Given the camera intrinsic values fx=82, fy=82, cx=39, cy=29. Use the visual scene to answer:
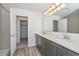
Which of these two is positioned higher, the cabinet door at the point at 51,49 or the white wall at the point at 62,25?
the white wall at the point at 62,25

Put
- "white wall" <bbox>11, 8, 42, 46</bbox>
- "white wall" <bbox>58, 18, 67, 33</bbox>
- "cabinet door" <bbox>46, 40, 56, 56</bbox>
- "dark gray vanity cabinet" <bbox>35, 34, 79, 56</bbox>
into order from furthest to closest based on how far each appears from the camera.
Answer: "white wall" <bbox>11, 8, 42, 46</bbox>, "white wall" <bbox>58, 18, 67, 33</bbox>, "cabinet door" <bbox>46, 40, 56, 56</bbox>, "dark gray vanity cabinet" <bbox>35, 34, 79, 56</bbox>

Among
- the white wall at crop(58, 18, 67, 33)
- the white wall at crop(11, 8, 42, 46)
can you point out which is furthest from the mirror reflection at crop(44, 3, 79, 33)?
the white wall at crop(11, 8, 42, 46)

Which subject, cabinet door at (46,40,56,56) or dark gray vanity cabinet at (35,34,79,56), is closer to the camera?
dark gray vanity cabinet at (35,34,79,56)

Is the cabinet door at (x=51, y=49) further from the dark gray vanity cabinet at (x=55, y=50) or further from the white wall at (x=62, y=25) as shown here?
the white wall at (x=62, y=25)

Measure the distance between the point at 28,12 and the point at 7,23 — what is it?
1486 millimetres

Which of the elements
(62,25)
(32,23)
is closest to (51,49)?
(62,25)

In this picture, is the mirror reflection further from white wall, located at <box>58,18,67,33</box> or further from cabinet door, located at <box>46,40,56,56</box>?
cabinet door, located at <box>46,40,56,56</box>

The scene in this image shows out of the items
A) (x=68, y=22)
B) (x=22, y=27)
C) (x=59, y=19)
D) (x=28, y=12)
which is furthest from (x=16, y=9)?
(x=22, y=27)

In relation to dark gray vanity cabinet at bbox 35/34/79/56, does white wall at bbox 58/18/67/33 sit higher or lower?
higher

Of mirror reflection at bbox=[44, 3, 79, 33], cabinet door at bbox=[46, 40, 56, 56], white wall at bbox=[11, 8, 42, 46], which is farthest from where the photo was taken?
white wall at bbox=[11, 8, 42, 46]

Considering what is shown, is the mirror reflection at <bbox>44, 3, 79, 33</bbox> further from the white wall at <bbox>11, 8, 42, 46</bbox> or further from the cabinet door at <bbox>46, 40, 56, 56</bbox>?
the white wall at <bbox>11, 8, 42, 46</bbox>

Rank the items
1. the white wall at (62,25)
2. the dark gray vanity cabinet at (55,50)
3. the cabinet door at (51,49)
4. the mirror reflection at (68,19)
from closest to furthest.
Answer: the dark gray vanity cabinet at (55,50) → the cabinet door at (51,49) → the mirror reflection at (68,19) → the white wall at (62,25)

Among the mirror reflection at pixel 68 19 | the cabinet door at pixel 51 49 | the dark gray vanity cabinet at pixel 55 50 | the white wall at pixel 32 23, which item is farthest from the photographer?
the white wall at pixel 32 23

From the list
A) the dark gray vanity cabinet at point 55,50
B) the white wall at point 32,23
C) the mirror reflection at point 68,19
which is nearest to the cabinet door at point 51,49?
the dark gray vanity cabinet at point 55,50
